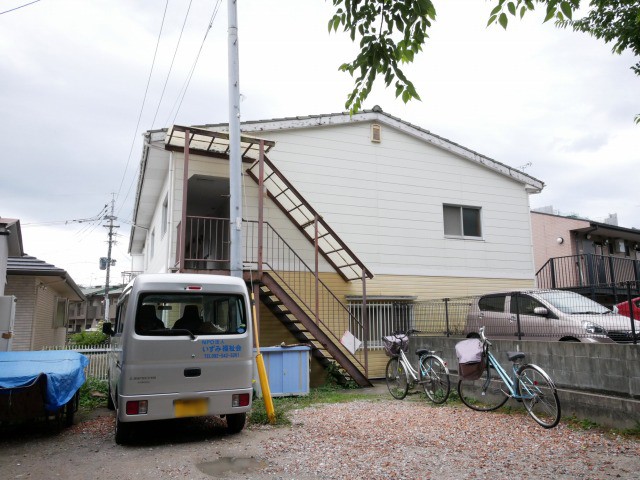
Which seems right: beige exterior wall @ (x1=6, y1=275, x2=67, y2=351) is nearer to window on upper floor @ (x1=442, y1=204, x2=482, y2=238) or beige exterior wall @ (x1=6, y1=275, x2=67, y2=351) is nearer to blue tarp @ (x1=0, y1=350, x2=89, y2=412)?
blue tarp @ (x1=0, y1=350, x2=89, y2=412)

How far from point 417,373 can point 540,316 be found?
2.42 metres

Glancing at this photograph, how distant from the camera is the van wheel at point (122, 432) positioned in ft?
17.9

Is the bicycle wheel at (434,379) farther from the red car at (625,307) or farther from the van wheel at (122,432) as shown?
the van wheel at (122,432)

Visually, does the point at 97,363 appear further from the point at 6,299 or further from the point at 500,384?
the point at 500,384

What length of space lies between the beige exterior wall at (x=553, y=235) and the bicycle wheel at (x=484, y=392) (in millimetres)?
13263

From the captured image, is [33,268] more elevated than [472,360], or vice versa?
[33,268]

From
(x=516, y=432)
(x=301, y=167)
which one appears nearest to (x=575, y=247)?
(x=301, y=167)

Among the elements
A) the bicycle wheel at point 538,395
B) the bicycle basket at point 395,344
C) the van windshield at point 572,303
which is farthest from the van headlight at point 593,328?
the bicycle basket at point 395,344

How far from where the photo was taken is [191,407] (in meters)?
5.47

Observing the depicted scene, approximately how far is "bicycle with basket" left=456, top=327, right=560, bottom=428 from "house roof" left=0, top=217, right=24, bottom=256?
26.8ft

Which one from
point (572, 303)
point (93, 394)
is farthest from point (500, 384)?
point (93, 394)

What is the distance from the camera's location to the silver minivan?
770 centimetres

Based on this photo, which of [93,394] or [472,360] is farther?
[93,394]

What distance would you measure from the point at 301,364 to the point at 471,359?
3.18 meters
